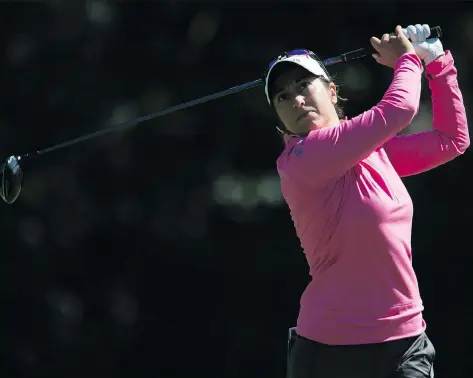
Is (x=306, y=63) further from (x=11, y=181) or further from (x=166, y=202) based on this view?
(x=166, y=202)

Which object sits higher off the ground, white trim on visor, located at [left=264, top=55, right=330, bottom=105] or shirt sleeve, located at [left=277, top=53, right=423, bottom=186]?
white trim on visor, located at [left=264, top=55, right=330, bottom=105]

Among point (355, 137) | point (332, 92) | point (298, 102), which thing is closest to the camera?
point (355, 137)

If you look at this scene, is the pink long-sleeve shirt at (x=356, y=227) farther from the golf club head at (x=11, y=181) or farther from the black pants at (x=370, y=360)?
the golf club head at (x=11, y=181)

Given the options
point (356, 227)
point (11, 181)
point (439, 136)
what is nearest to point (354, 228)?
point (356, 227)

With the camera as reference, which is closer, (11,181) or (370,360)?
(370,360)

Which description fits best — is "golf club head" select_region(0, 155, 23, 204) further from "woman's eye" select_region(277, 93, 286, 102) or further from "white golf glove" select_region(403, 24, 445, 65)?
"white golf glove" select_region(403, 24, 445, 65)

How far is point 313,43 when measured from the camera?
15.8 feet

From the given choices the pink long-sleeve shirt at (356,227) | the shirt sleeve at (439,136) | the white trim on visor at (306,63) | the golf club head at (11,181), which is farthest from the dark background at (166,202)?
the pink long-sleeve shirt at (356,227)

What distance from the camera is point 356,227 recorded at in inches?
99.1

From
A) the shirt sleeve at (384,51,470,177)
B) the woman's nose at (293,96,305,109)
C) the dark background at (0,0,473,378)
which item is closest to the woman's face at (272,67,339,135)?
the woman's nose at (293,96,305,109)

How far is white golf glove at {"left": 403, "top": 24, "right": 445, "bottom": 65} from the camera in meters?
2.69

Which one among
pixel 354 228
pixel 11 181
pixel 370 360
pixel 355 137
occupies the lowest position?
pixel 370 360

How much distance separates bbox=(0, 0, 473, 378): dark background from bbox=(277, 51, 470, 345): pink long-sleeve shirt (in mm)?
2310

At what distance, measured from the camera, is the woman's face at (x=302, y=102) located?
2.62m
